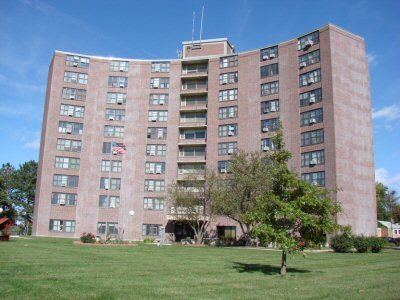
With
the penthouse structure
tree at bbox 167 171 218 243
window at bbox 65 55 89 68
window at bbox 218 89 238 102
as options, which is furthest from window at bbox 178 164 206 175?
window at bbox 65 55 89 68

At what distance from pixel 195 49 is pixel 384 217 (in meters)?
75.0

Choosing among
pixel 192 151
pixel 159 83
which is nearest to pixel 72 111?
pixel 159 83

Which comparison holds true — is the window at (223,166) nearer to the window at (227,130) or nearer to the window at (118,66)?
the window at (227,130)

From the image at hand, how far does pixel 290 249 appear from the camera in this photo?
18953mm

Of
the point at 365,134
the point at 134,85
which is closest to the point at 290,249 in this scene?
the point at 365,134

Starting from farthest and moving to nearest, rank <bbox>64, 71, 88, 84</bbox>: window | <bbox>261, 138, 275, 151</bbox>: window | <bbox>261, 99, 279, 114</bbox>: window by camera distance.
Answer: <bbox>64, 71, 88, 84</bbox>: window < <bbox>261, 99, 279, 114</bbox>: window < <bbox>261, 138, 275, 151</bbox>: window

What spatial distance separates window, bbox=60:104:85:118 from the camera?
239ft

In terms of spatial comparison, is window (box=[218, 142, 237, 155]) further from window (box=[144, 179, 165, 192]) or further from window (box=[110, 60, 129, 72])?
window (box=[110, 60, 129, 72])

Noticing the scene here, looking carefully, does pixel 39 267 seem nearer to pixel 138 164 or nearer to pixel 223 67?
pixel 138 164

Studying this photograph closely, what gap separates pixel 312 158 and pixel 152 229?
89.7 ft

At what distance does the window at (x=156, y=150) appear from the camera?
238 ft

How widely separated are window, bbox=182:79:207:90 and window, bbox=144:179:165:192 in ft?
55.8

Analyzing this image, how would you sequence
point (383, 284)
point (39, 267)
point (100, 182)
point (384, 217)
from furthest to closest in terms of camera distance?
point (384, 217) → point (100, 182) → point (39, 267) → point (383, 284)

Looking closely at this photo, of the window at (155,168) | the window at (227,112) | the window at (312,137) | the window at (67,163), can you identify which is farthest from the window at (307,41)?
the window at (67,163)
